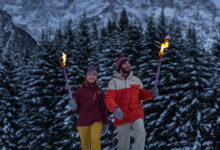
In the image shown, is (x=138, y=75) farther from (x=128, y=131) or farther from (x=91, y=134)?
(x=128, y=131)

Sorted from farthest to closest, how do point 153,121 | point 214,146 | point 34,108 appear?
point 34,108
point 153,121
point 214,146

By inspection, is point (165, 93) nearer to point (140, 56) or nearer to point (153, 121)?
point (153, 121)

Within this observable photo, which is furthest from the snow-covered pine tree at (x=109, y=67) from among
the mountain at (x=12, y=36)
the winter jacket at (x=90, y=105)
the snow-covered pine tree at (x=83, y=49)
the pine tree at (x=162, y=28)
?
the mountain at (x=12, y=36)

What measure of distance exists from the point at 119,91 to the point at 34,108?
1729 centimetres

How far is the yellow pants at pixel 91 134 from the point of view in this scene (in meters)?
4.98

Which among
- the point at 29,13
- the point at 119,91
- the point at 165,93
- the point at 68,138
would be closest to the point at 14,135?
the point at 68,138

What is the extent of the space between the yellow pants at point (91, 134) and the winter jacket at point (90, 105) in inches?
4.1

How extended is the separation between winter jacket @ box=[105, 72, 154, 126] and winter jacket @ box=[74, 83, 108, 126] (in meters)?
0.76

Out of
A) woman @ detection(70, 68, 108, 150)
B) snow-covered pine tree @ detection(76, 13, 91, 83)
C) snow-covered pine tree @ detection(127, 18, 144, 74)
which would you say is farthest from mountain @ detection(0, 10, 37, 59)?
woman @ detection(70, 68, 108, 150)

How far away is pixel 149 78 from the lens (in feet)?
57.7

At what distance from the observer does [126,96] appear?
4652mm

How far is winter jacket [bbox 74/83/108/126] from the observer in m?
5.23

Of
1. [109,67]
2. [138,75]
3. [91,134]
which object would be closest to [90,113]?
[91,134]

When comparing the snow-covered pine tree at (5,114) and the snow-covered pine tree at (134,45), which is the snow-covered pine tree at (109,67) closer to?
the snow-covered pine tree at (134,45)
